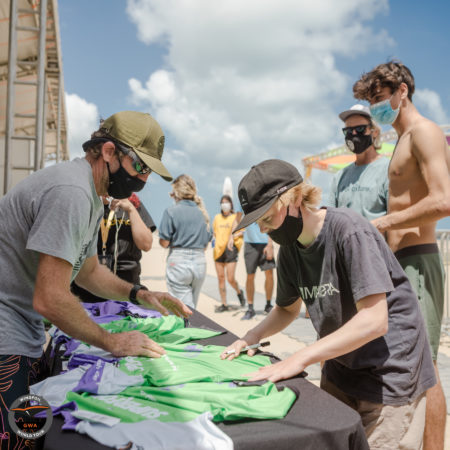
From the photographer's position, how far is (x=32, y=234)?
152cm

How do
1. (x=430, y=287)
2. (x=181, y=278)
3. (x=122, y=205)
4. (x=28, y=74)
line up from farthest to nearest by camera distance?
(x=28, y=74) < (x=181, y=278) < (x=122, y=205) < (x=430, y=287)

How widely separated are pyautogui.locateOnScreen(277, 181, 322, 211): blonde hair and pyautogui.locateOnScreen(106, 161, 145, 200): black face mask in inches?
27.1

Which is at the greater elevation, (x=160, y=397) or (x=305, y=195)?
(x=305, y=195)

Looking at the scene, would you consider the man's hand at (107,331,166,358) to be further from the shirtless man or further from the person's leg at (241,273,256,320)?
the person's leg at (241,273,256,320)

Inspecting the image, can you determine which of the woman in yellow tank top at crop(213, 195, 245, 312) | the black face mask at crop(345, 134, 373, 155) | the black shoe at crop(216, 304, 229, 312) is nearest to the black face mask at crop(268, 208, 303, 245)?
the black face mask at crop(345, 134, 373, 155)

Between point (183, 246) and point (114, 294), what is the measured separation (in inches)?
94.8

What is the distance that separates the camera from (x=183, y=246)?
4867mm

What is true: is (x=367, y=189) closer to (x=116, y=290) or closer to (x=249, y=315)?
(x=116, y=290)

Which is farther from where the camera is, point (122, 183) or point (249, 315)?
point (249, 315)

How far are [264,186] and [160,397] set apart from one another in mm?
843

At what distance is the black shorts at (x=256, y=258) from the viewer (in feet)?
23.4

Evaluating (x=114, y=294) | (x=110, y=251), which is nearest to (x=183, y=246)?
(x=110, y=251)

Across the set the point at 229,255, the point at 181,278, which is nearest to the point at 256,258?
the point at 229,255

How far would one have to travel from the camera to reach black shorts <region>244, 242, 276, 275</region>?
7137 mm
